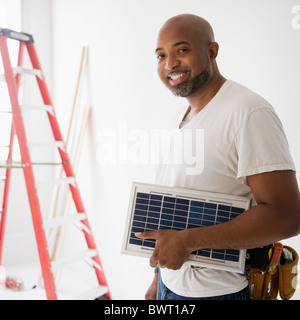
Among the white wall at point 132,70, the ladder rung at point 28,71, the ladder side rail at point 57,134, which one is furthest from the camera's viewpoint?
the ladder side rail at point 57,134

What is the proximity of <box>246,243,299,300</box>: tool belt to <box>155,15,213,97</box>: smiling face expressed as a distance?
1.76ft

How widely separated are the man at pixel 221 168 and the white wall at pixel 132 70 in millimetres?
572

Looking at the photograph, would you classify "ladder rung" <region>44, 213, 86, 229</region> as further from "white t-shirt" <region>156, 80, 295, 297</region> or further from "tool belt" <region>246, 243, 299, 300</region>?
"tool belt" <region>246, 243, 299, 300</region>

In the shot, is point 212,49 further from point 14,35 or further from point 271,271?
point 14,35

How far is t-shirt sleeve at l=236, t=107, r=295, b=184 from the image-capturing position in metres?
0.86

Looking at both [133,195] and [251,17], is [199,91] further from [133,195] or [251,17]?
[251,17]

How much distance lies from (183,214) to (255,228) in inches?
8.7

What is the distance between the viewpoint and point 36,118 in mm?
3752

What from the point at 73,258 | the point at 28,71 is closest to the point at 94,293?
the point at 73,258

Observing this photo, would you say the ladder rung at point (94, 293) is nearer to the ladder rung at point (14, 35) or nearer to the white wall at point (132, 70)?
the white wall at point (132, 70)

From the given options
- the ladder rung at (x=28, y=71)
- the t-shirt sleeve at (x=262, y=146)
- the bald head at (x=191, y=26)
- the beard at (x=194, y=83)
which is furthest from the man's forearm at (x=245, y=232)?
the ladder rung at (x=28, y=71)

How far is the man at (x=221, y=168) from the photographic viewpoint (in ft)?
2.83
